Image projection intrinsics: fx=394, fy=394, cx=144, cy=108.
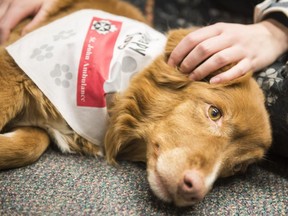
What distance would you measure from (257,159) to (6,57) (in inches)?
40.7

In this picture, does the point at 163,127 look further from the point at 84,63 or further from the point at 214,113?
the point at 84,63

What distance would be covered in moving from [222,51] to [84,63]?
0.51 metres

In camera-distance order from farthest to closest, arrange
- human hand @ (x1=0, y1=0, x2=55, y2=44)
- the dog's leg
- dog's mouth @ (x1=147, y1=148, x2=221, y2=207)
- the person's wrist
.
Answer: human hand @ (x1=0, y1=0, x2=55, y2=44) < the person's wrist < the dog's leg < dog's mouth @ (x1=147, y1=148, x2=221, y2=207)

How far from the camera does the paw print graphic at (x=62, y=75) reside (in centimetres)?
147

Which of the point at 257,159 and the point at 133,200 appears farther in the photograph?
the point at 257,159

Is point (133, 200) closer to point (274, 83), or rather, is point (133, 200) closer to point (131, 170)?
point (131, 170)

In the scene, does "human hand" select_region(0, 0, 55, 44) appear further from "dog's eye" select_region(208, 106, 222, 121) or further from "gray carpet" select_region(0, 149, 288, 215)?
"dog's eye" select_region(208, 106, 222, 121)

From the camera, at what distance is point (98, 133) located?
5.15 ft

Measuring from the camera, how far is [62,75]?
1.48 meters

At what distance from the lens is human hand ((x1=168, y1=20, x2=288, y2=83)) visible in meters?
1.38

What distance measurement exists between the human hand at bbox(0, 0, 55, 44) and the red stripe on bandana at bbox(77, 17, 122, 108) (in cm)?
45

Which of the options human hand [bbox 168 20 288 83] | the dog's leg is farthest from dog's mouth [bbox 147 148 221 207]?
the dog's leg

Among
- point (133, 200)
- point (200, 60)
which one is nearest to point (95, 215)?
point (133, 200)

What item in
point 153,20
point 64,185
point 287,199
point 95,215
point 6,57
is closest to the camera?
point 95,215
